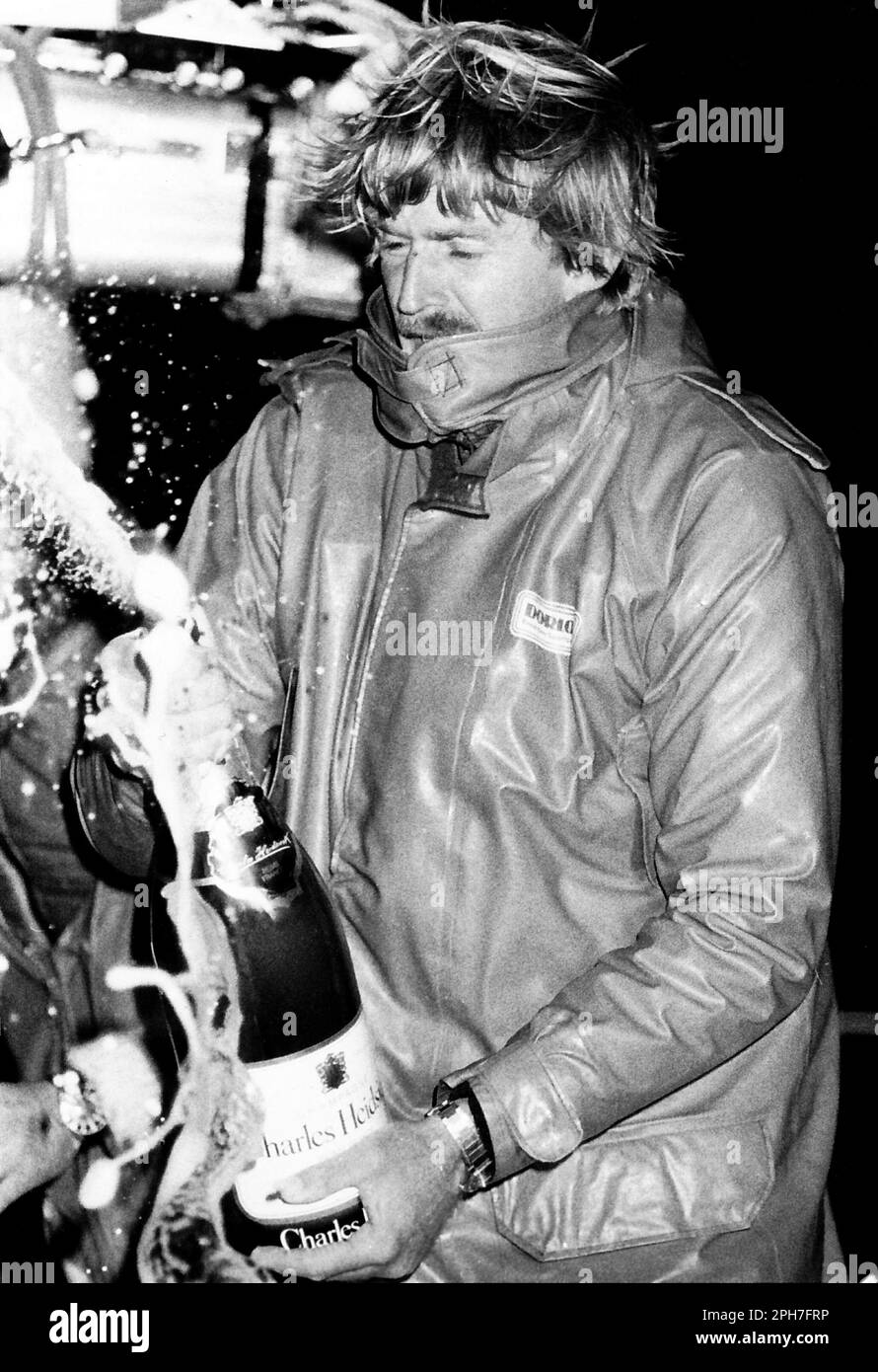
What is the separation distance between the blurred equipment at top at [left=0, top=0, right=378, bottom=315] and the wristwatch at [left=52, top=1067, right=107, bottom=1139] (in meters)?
0.94

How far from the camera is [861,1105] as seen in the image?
6.60ft

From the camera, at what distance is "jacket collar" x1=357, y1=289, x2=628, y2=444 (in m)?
1.25

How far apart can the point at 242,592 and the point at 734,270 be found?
2.39 ft

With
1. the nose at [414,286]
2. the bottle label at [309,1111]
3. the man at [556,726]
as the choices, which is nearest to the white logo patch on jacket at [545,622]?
the man at [556,726]

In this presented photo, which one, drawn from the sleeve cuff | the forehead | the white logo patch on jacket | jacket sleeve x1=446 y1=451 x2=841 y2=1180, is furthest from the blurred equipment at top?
the sleeve cuff

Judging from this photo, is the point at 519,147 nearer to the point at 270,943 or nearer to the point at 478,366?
the point at 478,366

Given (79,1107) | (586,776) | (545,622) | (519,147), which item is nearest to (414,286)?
(519,147)

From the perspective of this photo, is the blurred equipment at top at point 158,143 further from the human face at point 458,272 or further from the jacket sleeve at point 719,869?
the jacket sleeve at point 719,869

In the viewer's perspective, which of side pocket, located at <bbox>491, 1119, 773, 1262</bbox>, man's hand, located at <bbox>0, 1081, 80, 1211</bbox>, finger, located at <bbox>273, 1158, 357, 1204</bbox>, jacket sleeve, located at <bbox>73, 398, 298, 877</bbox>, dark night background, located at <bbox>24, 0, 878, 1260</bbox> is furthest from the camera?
dark night background, located at <bbox>24, 0, 878, 1260</bbox>

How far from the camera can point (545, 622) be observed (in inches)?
49.7

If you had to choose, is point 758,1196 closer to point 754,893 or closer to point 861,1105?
point 754,893

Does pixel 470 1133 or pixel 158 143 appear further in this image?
pixel 158 143

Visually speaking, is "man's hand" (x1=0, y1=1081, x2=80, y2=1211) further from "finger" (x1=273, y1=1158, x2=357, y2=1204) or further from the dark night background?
the dark night background

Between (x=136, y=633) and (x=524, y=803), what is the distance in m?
0.41
